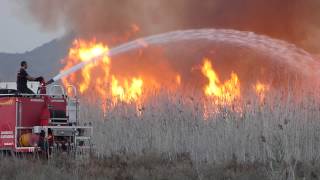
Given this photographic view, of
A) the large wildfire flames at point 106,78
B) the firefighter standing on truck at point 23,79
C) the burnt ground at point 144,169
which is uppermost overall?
the large wildfire flames at point 106,78

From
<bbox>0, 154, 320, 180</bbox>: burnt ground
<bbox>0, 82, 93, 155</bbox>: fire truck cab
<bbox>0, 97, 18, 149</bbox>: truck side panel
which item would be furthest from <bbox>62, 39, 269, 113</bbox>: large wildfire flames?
<bbox>0, 154, 320, 180</bbox>: burnt ground

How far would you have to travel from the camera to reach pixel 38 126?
52.3 ft

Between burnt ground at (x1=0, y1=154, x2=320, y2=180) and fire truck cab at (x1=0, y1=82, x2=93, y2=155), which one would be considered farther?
fire truck cab at (x1=0, y1=82, x2=93, y2=155)

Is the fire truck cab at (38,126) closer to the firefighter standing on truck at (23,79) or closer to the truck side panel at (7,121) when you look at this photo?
the truck side panel at (7,121)

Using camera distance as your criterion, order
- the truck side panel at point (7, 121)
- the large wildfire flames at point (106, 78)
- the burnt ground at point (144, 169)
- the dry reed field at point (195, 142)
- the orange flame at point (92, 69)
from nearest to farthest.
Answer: the burnt ground at point (144, 169)
the dry reed field at point (195, 142)
the truck side panel at point (7, 121)
the large wildfire flames at point (106, 78)
the orange flame at point (92, 69)

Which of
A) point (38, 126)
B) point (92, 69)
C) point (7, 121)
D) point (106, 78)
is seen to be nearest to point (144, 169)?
point (38, 126)

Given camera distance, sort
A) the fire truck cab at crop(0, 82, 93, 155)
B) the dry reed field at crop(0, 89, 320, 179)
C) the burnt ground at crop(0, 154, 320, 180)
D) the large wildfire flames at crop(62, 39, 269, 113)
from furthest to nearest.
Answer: the large wildfire flames at crop(62, 39, 269, 113) < the fire truck cab at crop(0, 82, 93, 155) < the dry reed field at crop(0, 89, 320, 179) < the burnt ground at crop(0, 154, 320, 180)

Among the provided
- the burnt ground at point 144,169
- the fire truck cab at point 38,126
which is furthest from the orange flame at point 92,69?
the burnt ground at point 144,169

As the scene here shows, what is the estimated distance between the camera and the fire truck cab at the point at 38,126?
51.6 feet

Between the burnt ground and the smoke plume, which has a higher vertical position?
the smoke plume

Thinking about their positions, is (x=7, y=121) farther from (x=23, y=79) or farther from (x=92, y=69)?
(x=92, y=69)

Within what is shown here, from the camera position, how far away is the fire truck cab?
1574cm

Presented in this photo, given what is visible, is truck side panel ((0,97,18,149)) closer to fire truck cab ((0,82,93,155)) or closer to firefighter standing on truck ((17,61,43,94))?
fire truck cab ((0,82,93,155))

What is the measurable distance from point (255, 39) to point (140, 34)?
8.21 metres
